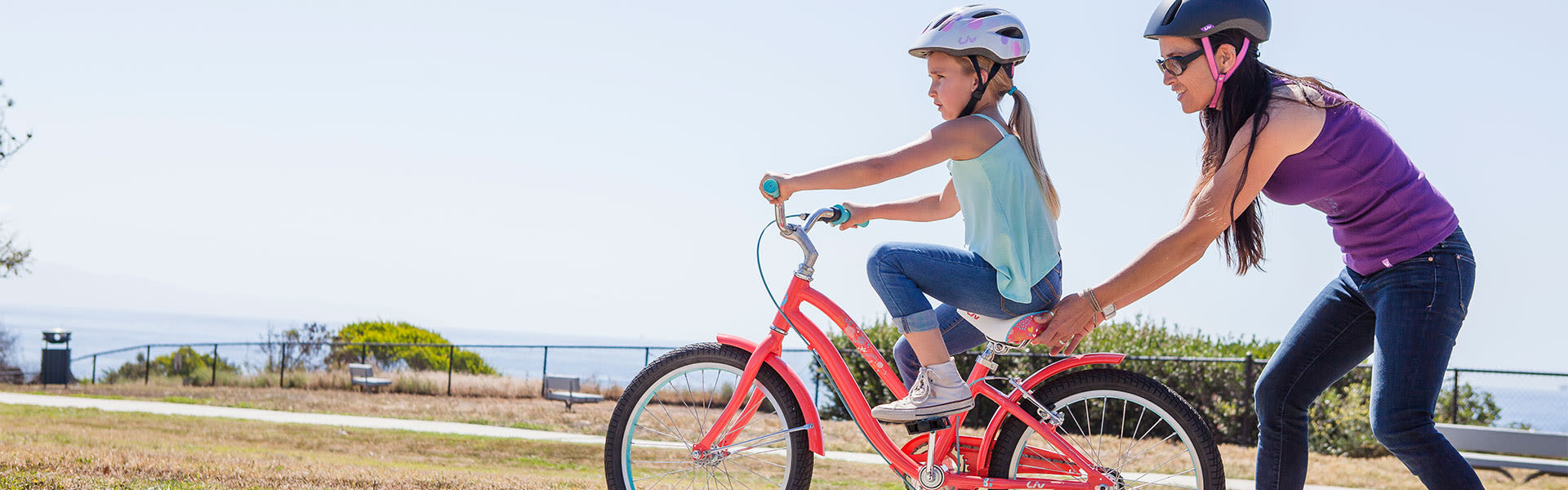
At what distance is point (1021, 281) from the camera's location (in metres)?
3.59

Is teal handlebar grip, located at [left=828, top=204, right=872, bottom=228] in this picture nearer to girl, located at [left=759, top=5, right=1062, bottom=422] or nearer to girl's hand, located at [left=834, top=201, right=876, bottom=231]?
girl's hand, located at [left=834, top=201, right=876, bottom=231]

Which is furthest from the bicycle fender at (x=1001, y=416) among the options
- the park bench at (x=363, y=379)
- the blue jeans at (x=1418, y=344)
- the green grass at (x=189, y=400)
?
the park bench at (x=363, y=379)

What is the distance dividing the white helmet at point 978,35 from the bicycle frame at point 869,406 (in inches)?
31.8

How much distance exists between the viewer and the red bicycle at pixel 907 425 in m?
3.86

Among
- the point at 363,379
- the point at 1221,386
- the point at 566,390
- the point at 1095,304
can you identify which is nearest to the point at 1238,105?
the point at 1095,304

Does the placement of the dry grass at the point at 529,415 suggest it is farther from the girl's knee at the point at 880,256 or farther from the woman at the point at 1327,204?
the woman at the point at 1327,204

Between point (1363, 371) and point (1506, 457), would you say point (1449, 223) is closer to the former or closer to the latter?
point (1506, 457)

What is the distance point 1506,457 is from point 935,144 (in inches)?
386

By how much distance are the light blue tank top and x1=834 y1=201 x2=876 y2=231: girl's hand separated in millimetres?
674

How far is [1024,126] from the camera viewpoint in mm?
3771

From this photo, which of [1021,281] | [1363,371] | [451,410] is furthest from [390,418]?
[1021,281]

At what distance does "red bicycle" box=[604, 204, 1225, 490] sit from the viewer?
3.86 meters

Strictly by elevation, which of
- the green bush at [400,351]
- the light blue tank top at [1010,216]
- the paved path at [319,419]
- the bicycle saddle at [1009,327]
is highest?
the light blue tank top at [1010,216]

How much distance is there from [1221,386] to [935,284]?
1139cm
